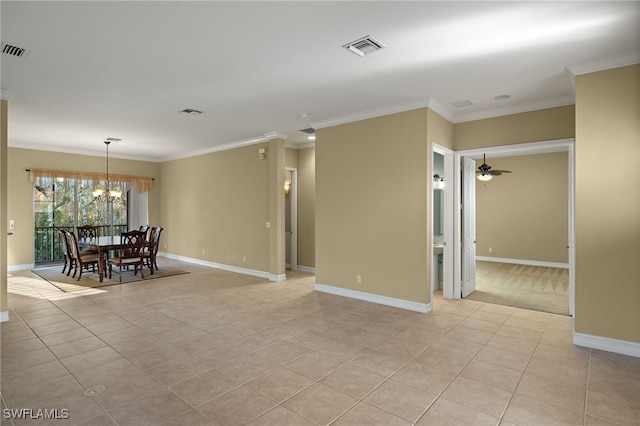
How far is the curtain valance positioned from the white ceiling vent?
26.4ft

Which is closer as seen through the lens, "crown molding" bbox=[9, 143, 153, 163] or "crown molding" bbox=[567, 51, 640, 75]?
"crown molding" bbox=[567, 51, 640, 75]

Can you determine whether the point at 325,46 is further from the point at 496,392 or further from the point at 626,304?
the point at 626,304

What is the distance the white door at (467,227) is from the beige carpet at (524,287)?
230mm

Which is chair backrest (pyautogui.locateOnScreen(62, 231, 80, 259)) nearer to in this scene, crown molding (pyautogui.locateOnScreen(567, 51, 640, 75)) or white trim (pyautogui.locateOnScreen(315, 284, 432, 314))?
white trim (pyautogui.locateOnScreen(315, 284, 432, 314))

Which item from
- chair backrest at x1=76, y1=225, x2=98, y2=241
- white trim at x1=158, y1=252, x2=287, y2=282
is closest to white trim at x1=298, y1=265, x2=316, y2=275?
white trim at x1=158, y1=252, x2=287, y2=282

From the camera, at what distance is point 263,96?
4531mm

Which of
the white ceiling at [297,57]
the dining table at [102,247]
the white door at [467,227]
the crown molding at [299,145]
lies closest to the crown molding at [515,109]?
the white ceiling at [297,57]

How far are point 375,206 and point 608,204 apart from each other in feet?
8.71

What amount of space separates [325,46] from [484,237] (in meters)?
8.12

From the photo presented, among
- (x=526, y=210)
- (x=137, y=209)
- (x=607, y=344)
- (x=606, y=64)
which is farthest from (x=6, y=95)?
(x=526, y=210)

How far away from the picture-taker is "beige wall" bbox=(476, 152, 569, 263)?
27.2 ft

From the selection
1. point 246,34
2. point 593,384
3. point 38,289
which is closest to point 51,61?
point 246,34

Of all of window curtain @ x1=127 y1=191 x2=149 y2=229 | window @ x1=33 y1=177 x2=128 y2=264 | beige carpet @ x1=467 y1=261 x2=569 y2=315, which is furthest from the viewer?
window curtain @ x1=127 y1=191 x2=149 y2=229

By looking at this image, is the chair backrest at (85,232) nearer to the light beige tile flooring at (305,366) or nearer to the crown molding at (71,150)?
the crown molding at (71,150)
